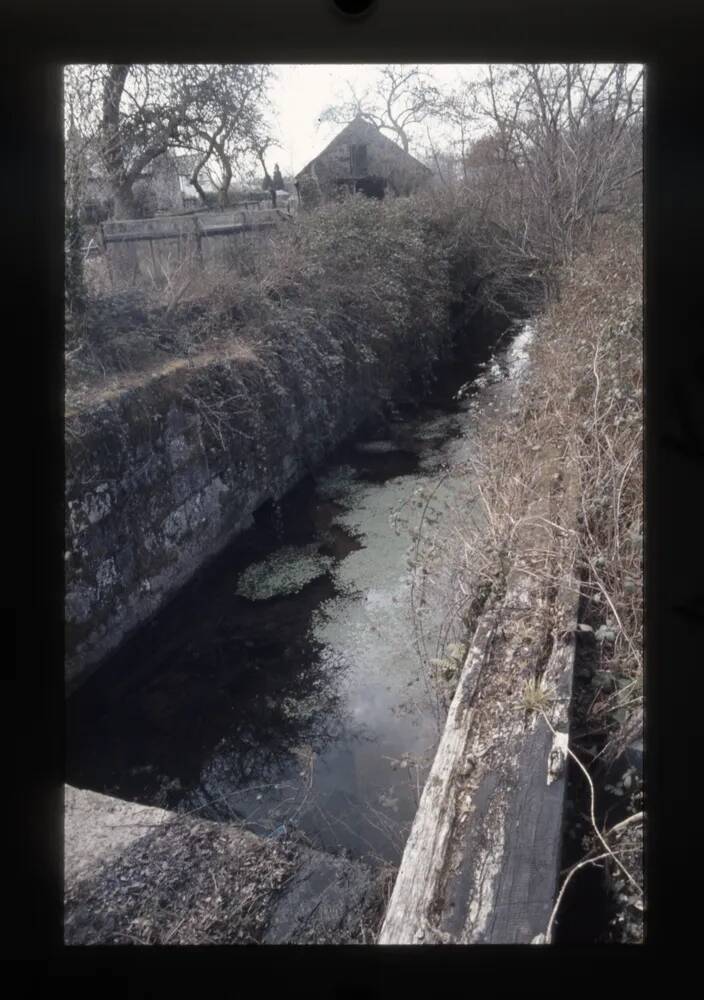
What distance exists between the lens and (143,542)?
3279 mm

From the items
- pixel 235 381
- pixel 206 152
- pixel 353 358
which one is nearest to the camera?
pixel 206 152

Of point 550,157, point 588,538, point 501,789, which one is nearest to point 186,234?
point 550,157

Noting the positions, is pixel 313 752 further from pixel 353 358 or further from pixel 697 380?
pixel 353 358

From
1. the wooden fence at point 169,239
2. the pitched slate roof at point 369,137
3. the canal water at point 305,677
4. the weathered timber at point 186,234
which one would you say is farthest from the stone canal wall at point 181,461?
the pitched slate roof at point 369,137

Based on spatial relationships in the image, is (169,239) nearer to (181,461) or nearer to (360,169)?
Result: (360,169)

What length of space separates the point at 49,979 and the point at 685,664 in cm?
134

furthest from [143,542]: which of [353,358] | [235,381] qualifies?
[353,358]

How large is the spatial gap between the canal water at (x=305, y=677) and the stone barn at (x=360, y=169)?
101cm

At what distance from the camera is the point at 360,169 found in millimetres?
3031

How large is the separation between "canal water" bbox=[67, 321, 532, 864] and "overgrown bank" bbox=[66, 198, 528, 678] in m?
0.24

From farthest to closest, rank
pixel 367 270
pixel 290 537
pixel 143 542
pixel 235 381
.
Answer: pixel 367 270, pixel 235 381, pixel 290 537, pixel 143 542

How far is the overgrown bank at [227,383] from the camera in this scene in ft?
10.0

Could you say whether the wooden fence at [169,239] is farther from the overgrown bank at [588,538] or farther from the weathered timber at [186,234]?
the overgrown bank at [588,538]

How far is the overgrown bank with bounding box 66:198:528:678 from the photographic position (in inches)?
120
